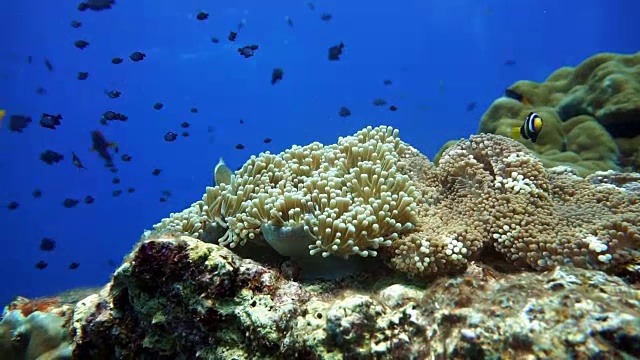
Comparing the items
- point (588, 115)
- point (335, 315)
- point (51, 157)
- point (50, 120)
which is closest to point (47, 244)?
point (51, 157)

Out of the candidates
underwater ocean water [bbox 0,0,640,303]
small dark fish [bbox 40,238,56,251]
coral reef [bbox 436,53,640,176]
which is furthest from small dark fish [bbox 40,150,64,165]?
underwater ocean water [bbox 0,0,640,303]

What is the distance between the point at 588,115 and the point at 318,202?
609 centimetres

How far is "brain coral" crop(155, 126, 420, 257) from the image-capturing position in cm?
308

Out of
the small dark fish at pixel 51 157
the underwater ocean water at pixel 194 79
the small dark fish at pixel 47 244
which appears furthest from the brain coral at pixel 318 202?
the underwater ocean water at pixel 194 79

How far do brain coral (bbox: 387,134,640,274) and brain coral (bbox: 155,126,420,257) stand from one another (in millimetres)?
238

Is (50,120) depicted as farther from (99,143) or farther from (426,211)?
(426,211)

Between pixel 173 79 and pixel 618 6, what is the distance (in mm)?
69827

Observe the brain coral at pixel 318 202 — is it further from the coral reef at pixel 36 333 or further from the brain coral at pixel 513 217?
the coral reef at pixel 36 333

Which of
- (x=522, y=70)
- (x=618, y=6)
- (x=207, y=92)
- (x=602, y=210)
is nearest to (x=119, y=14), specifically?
(x=207, y=92)

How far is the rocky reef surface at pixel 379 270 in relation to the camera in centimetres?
210

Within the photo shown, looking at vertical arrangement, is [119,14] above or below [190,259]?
above

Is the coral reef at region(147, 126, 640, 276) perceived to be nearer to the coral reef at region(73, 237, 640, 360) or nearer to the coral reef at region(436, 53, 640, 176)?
the coral reef at region(73, 237, 640, 360)

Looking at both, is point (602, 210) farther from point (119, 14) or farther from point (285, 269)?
point (119, 14)

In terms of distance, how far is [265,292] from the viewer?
111 inches
